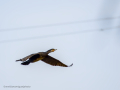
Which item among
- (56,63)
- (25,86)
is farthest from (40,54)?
(25,86)

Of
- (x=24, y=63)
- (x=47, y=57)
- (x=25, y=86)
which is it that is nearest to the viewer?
(x=24, y=63)

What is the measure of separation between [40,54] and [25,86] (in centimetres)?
219

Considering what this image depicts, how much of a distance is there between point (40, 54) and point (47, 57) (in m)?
0.39

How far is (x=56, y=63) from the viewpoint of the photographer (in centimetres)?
586

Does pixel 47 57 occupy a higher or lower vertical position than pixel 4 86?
higher

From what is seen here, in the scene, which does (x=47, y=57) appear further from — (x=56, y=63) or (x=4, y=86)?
(x=4, y=86)

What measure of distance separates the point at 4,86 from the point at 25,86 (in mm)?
751

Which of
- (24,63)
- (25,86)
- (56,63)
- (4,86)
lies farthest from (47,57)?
(4,86)

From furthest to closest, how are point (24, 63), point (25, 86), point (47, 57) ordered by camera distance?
point (25, 86) < point (47, 57) < point (24, 63)

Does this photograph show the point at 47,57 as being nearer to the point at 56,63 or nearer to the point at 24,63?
the point at 56,63

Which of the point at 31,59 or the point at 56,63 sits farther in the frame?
the point at 56,63

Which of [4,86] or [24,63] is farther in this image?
[4,86]

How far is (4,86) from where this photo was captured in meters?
7.17

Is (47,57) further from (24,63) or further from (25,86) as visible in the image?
(25,86)
